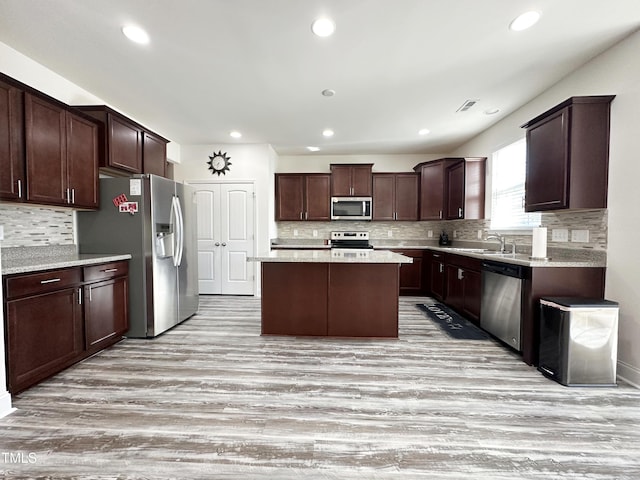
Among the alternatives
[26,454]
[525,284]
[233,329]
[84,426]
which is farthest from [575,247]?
[26,454]

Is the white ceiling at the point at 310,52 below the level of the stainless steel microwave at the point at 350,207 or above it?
above

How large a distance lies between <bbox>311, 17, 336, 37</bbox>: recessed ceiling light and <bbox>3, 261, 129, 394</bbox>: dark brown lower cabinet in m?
2.80

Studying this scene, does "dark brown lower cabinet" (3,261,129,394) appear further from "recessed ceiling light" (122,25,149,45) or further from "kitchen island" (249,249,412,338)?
"recessed ceiling light" (122,25,149,45)

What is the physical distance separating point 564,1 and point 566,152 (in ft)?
3.71

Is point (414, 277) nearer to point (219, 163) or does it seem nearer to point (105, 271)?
point (219, 163)

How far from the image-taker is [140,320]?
119 inches

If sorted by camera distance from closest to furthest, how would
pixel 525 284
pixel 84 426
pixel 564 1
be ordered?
pixel 84 426, pixel 564 1, pixel 525 284

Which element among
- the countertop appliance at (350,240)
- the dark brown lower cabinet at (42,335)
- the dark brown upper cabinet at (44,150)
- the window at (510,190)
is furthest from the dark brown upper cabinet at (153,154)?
the window at (510,190)

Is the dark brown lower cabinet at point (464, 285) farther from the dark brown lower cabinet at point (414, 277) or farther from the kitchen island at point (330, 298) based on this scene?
the kitchen island at point (330, 298)

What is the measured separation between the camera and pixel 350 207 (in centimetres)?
537

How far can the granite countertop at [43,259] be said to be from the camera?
1.99 m

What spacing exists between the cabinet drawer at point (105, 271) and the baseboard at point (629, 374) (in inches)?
183

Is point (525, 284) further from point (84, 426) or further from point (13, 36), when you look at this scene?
point (13, 36)

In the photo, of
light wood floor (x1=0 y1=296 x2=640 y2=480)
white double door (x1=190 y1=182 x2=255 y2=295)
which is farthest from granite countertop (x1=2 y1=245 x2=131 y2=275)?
white double door (x1=190 y1=182 x2=255 y2=295)
